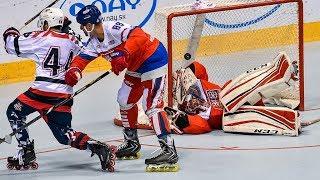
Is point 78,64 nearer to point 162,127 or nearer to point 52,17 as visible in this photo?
point 52,17

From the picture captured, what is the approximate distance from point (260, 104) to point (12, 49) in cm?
201

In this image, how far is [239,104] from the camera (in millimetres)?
7008

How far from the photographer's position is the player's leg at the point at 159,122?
6.00 meters

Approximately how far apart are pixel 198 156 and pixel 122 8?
322cm

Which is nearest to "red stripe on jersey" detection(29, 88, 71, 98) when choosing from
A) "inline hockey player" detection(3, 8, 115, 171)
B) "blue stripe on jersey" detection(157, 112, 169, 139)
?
"inline hockey player" detection(3, 8, 115, 171)

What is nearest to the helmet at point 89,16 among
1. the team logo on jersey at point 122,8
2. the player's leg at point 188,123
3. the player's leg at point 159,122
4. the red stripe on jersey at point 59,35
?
the red stripe on jersey at point 59,35

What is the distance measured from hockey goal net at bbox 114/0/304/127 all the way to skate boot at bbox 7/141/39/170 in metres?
1.29

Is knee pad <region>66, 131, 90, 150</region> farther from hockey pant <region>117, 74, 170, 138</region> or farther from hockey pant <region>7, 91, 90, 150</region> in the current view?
hockey pant <region>117, 74, 170, 138</region>

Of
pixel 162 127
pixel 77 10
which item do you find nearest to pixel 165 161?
pixel 162 127

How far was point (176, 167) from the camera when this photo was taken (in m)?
6.02

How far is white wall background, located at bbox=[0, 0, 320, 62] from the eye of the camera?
8.83 m

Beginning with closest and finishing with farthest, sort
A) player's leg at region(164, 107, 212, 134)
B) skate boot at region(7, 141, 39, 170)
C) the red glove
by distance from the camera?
the red glove, skate boot at region(7, 141, 39, 170), player's leg at region(164, 107, 212, 134)

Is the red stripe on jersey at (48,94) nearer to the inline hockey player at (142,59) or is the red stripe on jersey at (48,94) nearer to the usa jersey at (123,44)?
the inline hockey player at (142,59)

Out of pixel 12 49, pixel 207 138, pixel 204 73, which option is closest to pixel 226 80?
pixel 204 73
